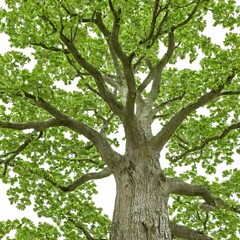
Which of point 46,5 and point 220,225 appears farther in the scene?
point 220,225

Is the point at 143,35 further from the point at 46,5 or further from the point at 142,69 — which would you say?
the point at 142,69

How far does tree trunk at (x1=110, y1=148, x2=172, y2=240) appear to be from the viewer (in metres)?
6.59

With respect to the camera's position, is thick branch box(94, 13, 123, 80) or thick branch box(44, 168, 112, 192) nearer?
thick branch box(94, 13, 123, 80)

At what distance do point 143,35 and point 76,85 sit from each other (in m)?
3.75

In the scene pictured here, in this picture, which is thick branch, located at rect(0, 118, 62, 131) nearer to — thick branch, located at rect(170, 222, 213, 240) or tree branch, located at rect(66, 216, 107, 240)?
tree branch, located at rect(66, 216, 107, 240)

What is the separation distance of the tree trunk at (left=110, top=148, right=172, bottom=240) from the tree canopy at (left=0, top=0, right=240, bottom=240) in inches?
18.6

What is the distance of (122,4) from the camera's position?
620 centimetres

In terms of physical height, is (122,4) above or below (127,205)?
above

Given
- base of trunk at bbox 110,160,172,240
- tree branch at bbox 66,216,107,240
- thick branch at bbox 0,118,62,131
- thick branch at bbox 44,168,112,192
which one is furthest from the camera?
tree branch at bbox 66,216,107,240

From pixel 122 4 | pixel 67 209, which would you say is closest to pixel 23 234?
pixel 67 209

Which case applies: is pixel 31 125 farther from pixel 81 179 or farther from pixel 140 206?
pixel 140 206

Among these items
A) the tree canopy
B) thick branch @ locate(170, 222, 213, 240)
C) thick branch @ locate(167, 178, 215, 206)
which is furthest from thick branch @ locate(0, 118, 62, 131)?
thick branch @ locate(170, 222, 213, 240)

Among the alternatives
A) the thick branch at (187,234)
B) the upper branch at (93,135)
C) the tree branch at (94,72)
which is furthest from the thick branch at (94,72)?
the thick branch at (187,234)

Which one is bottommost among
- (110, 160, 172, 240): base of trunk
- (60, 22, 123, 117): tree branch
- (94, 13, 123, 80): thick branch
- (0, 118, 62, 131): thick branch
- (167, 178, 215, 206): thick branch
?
(110, 160, 172, 240): base of trunk
